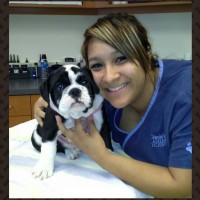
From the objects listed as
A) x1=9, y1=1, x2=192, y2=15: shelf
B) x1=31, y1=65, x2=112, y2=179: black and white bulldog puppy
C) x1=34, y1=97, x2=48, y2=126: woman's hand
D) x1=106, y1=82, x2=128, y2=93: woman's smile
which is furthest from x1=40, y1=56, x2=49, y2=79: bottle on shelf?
x1=106, y1=82, x2=128, y2=93: woman's smile

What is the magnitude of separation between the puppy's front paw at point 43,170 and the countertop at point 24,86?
52.0 inches

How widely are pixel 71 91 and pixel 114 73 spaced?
16 centimetres

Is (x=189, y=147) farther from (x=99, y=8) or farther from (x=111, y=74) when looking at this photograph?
(x=99, y=8)

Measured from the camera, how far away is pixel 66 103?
0.96 metres

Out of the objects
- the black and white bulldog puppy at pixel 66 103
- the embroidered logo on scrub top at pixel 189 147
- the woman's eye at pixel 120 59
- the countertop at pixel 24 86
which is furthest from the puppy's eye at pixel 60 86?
the countertop at pixel 24 86


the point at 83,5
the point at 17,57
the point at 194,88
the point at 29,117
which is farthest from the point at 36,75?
the point at 194,88

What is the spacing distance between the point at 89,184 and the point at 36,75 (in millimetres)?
2011

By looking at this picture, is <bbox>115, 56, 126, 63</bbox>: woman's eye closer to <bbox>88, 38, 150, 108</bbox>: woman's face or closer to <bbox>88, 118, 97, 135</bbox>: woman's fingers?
<bbox>88, 38, 150, 108</bbox>: woman's face

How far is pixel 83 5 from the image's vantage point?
252 cm

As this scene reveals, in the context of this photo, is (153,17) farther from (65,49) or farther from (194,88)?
(194,88)

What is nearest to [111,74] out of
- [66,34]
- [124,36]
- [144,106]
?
[124,36]

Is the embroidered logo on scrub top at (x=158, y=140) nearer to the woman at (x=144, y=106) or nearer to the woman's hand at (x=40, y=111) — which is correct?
the woman at (x=144, y=106)

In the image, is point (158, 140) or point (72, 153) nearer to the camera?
point (158, 140)

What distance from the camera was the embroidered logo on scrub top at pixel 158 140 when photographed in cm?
94
